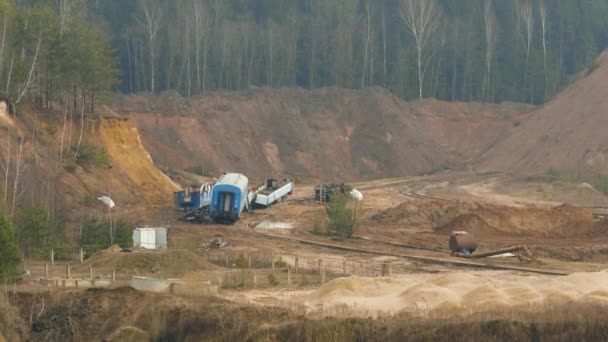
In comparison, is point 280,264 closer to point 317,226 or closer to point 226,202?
point 317,226

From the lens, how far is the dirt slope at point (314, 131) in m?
95.4

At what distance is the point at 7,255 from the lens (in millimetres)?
35375

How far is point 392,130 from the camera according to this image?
10938 centimetres

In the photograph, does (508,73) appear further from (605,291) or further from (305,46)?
(605,291)

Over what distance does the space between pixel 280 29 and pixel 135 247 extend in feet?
266

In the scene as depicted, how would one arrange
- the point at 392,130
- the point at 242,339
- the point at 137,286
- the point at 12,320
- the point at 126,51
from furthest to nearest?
the point at 126,51, the point at 392,130, the point at 137,286, the point at 12,320, the point at 242,339

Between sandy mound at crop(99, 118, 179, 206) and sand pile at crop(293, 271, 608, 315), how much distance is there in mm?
Result: 33531

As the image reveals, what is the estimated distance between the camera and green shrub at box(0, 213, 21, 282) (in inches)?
1372

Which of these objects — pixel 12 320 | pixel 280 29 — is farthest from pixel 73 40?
pixel 280 29

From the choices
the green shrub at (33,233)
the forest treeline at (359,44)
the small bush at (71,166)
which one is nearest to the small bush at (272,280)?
the green shrub at (33,233)

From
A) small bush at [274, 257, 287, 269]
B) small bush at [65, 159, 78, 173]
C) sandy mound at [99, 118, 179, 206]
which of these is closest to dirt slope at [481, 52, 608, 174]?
sandy mound at [99, 118, 179, 206]

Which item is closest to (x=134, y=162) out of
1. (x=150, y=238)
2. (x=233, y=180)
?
(x=233, y=180)

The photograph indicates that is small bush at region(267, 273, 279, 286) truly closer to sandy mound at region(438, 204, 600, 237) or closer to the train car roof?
sandy mound at region(438, 204, 600, 237)

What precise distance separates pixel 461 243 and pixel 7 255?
20.5 meters
